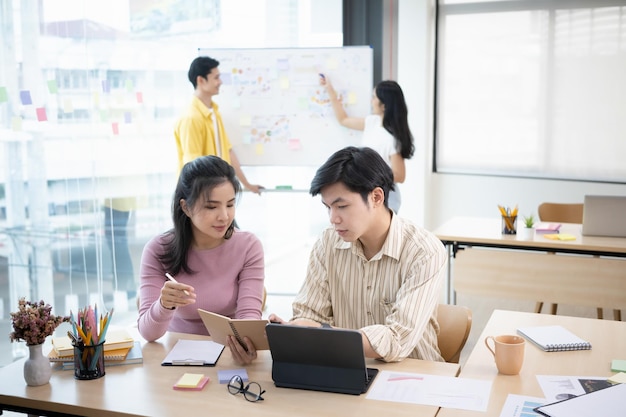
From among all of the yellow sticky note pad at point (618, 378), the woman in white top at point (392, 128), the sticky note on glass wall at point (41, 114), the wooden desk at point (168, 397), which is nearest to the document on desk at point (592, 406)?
the yellow sticky note pad at point (618, 378)

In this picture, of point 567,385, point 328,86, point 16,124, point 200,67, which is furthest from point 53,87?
point 567,385

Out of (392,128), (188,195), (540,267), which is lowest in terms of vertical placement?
(540,267)

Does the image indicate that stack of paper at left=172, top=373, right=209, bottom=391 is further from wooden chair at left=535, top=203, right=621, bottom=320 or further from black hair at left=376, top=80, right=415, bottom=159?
wooden chair at left=535, top=203, right=621, bottom=320

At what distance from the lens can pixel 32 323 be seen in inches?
77.2

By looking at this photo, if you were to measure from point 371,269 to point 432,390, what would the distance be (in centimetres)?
56

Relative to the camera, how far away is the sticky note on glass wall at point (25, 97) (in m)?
3.57

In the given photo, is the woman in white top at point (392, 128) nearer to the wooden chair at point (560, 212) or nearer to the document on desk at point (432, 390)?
the wooden chair at point (560, 212)

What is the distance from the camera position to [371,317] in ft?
7.76

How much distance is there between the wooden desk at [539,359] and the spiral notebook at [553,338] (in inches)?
0.8

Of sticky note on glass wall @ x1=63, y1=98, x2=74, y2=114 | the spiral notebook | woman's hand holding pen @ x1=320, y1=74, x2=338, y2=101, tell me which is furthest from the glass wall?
the spiral notebook

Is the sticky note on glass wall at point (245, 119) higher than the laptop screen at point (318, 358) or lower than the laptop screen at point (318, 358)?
higher

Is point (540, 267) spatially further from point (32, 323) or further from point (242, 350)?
point (32, 323)

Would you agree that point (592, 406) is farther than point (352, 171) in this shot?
No

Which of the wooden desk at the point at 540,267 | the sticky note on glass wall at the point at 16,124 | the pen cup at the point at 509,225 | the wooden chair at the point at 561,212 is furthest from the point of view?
the wooden chair at the point at 561,212
